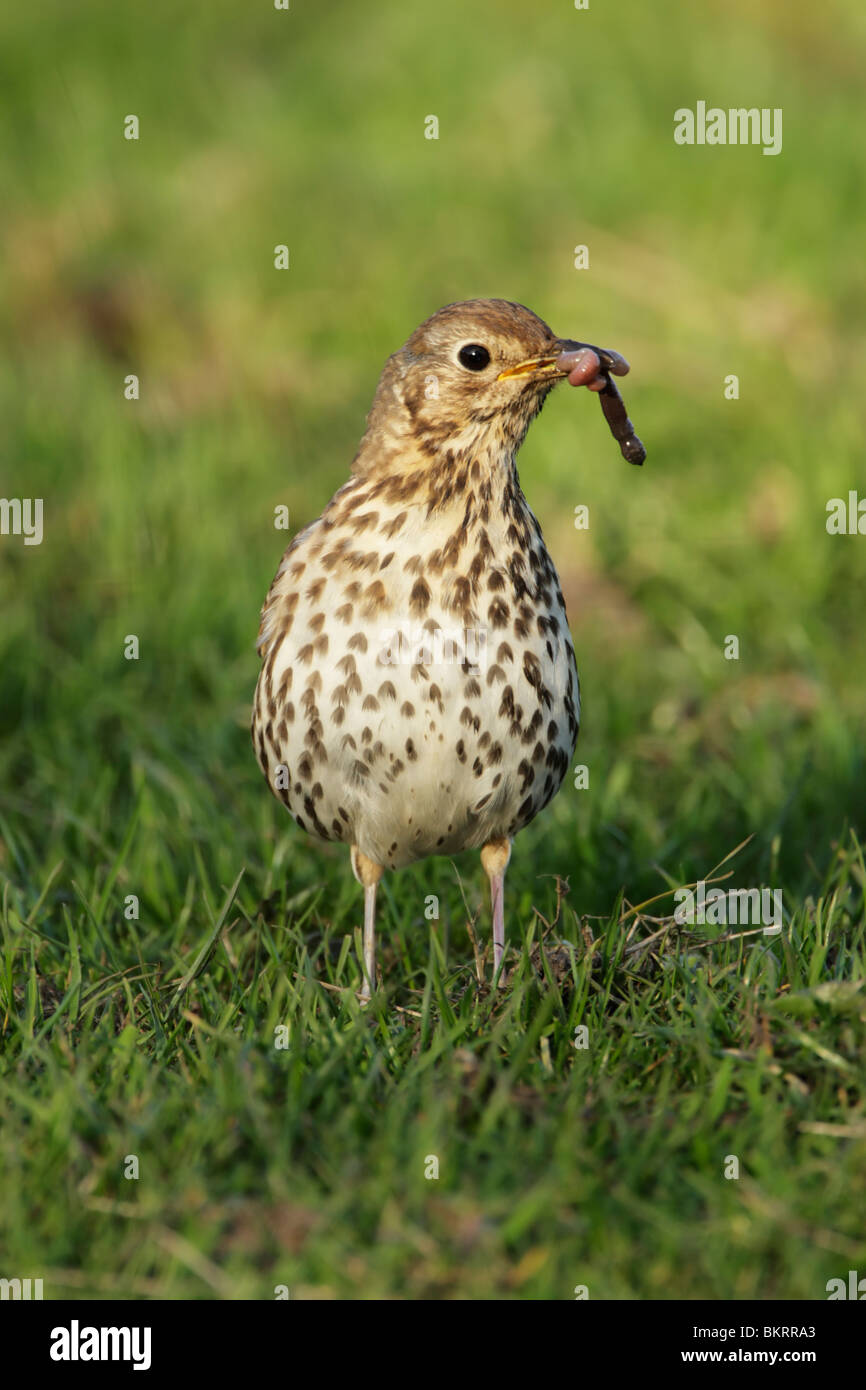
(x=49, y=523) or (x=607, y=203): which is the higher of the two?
(x=607, y=203)

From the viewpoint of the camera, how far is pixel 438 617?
181 inches

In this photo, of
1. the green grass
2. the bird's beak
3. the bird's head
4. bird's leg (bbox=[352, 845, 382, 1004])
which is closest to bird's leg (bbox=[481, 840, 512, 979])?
the green grass

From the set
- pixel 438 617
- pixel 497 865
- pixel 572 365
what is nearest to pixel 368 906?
pixel 497 865

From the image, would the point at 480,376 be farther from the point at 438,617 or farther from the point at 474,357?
the point at 438,617

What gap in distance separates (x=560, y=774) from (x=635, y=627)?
11.1ft

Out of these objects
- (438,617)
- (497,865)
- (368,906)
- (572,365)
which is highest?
(572,365)

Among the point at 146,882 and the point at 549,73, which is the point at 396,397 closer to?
the point at 146,882

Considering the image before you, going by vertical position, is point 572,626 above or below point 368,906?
above

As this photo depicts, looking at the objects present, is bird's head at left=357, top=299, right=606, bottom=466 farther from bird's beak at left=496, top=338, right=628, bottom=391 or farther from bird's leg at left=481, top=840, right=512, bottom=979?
bird's leg at left=481, top=840, right=512, bottom=979

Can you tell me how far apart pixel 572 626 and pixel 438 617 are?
11.9ft

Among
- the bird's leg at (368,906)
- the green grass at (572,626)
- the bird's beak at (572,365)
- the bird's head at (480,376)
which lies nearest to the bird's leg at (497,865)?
the green grass at (572,626)

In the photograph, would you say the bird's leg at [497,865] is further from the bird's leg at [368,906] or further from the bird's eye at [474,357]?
the bird's eye at [474,357]

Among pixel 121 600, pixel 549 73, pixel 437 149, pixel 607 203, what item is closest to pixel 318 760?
pixel 121 600

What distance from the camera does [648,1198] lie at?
12.4 ft
